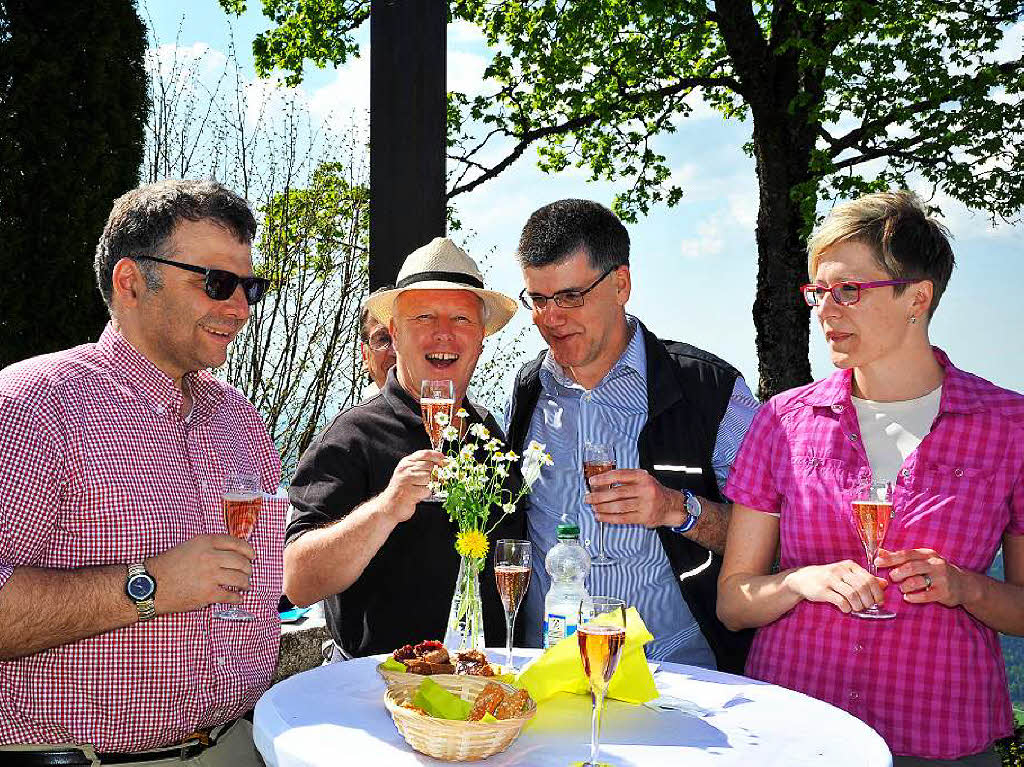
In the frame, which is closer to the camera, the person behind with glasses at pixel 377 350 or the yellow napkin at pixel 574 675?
the yellow napkin at pixel 574 675

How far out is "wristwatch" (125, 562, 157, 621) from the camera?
256cm

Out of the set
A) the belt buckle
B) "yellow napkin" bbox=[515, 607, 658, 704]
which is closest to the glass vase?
"yellow napkin" bbox=[515, 607, 658, 704]

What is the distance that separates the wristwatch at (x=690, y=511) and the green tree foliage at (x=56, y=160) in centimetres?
621

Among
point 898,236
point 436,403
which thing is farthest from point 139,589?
point 898,236

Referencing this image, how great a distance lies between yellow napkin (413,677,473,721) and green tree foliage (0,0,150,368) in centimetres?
678

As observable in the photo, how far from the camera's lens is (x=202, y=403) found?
10.4 ft

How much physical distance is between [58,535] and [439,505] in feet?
4.59

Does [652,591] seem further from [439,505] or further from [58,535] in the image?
[58,535]

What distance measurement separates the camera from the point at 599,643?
2.15m

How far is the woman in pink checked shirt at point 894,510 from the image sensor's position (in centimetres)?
293

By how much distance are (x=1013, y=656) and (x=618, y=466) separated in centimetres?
252

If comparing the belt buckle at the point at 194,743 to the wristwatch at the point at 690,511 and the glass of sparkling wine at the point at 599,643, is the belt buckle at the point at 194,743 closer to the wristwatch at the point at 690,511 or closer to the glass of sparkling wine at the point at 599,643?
the glass of sparkling wine at the point at 599,643

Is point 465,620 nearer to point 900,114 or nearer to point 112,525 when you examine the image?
point 112,525

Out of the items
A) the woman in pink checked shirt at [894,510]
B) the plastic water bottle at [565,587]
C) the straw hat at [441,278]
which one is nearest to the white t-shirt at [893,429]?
the woman in pink checked shirt at [894,510]
